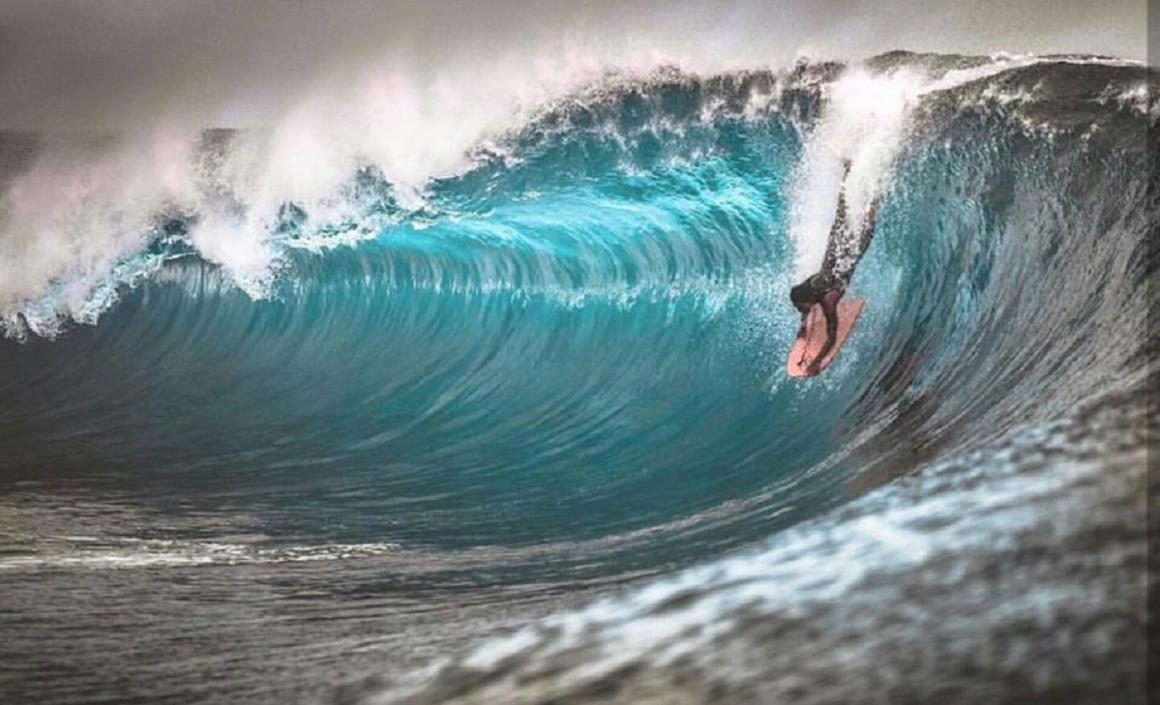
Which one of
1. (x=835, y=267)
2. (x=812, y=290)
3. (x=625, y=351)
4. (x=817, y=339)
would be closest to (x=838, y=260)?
(x=835, y=267)

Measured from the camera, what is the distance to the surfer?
482 centimetres

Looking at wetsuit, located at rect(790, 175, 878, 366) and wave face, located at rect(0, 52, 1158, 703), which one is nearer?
wave face, located at rect(0, 52, 1158, 703)

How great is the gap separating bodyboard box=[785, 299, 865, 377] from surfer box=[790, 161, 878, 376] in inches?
0.7

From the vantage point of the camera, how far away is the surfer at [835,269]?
15.8ft

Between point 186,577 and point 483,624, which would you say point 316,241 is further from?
point 483,624

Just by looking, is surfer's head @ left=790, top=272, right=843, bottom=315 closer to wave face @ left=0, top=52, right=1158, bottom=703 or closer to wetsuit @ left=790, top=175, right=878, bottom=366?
wetsuit @ left=790, top=175, right=878, bottom=366

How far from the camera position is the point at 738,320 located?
17.7ft

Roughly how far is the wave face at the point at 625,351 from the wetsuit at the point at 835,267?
0.22ft

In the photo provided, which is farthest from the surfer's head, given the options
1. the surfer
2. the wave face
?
the wave face

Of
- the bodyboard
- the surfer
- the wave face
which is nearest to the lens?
the wave face

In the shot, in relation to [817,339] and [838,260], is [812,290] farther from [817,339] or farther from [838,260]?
[817,339]

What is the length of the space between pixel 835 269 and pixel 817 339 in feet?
1.43

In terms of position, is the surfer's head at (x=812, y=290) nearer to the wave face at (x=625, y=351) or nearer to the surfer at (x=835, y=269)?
the surfer at (x=835, y=269)

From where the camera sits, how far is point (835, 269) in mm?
4949
